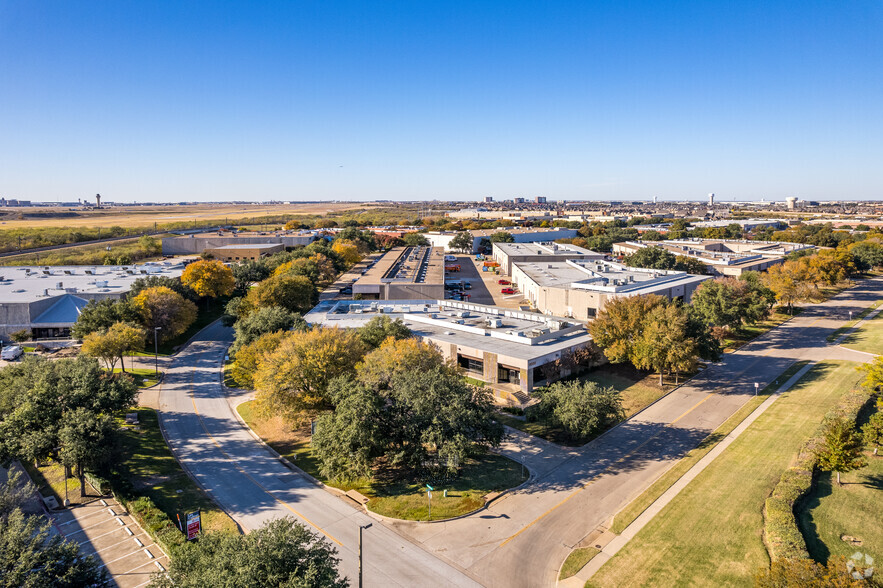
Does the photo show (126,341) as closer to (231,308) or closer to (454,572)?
(231,308)

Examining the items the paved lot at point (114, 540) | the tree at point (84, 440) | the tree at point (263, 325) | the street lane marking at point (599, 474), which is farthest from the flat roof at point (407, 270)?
the paved lot at point (114, 540)

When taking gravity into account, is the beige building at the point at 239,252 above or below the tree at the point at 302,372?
above

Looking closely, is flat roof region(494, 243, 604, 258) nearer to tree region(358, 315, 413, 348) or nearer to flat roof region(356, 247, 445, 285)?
flat roof region(356, 247, 445, 285)

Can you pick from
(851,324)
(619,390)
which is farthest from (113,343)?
(851,324)

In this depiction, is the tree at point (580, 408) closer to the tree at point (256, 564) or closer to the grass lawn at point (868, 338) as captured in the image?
the tree at point (256, 564)

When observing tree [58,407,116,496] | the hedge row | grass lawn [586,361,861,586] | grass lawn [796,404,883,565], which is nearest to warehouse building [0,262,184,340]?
tree [58,407,116,496]

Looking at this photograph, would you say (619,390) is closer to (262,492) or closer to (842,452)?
(842,452)

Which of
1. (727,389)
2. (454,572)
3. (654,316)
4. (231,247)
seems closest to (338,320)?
(654,316)
